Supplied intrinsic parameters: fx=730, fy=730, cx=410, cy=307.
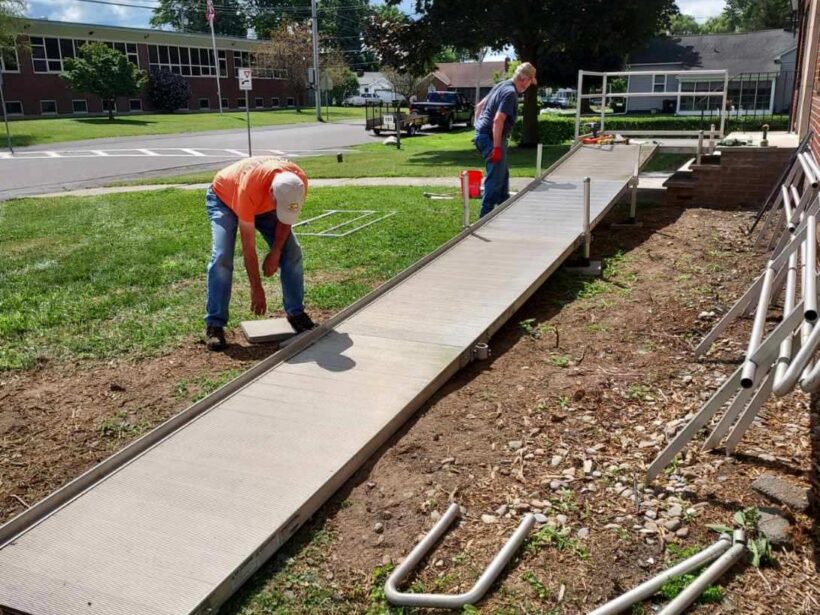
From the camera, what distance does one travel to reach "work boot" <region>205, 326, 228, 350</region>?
19.2ft

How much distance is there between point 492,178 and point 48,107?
50.8 m

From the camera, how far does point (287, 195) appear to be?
17.0 ft

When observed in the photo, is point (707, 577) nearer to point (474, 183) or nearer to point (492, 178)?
point (492, 178)

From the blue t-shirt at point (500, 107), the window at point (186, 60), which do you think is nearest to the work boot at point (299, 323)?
the blue t-shirt at point (500, 107)

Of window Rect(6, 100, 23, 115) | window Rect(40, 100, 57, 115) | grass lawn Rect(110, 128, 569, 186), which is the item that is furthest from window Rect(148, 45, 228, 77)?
grass lawn Rect(110, 128, 569, 186)

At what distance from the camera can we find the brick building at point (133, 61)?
162 ft

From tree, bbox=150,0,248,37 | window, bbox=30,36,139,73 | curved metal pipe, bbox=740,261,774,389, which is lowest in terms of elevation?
curved metal pipe, bbox=740,261,774,389

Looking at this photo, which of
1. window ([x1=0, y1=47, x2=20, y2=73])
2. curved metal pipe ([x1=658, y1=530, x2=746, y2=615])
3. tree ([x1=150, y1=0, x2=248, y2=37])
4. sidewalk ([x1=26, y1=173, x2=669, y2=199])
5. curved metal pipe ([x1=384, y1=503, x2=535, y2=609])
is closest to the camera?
curved metal pipe ([x1=658, y1=530, x2=746, y2=615])

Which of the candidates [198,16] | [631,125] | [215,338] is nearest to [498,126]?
[215,338]

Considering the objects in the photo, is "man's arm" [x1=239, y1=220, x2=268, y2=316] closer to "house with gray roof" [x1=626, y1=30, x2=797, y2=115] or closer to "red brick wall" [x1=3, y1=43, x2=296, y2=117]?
"house with gray roof" [x1=626, y1=30, x2=797, y2=115]

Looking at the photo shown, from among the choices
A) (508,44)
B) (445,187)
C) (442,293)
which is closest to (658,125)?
(508,44)

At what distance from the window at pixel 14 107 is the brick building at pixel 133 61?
0.12 ft

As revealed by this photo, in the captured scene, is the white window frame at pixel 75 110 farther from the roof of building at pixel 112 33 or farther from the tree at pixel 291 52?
the tree at pixel 291 52

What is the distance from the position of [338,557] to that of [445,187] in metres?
11.8
